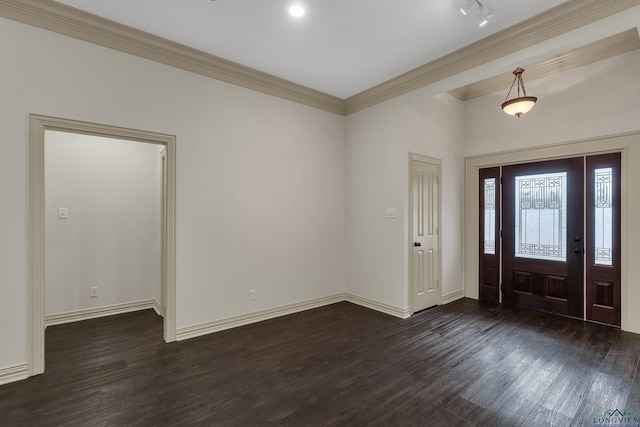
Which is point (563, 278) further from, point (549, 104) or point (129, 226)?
point (129, 226)

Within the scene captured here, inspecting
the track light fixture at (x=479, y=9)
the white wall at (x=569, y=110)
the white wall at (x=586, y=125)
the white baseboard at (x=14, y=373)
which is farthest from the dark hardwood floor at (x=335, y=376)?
the track light fixture at (x=479, y=9)

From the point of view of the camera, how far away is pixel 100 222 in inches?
158

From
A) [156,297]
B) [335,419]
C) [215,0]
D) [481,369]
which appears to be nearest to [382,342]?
[481,369]

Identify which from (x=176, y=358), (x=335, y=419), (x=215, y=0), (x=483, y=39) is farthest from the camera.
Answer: (x=483, y=39)

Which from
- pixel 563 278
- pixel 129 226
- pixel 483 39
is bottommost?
pixel 563 278

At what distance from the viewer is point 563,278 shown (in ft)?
13.1

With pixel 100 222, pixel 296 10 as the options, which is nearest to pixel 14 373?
pixel 100 222

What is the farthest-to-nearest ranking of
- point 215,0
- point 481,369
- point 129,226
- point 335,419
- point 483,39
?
point 129,226
point 483,39
point 481,369
point 215,0
point 335,419

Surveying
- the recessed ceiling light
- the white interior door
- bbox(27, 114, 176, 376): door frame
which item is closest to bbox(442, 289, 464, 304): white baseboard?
the white interior door

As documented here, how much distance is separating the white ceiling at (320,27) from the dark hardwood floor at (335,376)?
318cm

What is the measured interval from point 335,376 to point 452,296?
9.73 feet

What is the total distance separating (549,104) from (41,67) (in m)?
5.73

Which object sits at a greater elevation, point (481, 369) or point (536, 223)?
point (536, 223)

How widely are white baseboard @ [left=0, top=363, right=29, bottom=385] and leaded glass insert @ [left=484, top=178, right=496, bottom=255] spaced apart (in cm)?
565
